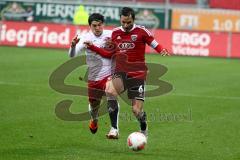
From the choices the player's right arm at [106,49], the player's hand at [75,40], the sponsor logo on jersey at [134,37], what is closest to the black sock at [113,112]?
the player's right arm at [106,49]

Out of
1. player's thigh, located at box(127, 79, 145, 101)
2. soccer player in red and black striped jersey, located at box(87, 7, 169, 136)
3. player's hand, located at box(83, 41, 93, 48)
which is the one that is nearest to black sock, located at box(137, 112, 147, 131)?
soccer player in red and black striped jersey, located at box(87, 7, 169, 136)

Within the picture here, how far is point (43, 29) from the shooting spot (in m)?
36.3

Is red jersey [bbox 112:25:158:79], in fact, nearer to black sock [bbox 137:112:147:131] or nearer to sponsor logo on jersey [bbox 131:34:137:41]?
sponsor logo on jersey [bbox 131:34:137:41]

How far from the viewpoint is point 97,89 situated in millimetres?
12414

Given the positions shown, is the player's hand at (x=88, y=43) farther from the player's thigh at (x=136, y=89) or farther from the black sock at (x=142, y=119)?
the black sock at (x=142, y=119)

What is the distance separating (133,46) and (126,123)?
2.84 metres

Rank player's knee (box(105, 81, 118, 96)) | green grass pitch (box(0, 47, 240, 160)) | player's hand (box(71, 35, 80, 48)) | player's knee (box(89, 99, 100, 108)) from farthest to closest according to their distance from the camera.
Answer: player's knee (box(89, 99, 100, 108)), player's knee (box(105, 81, 118, 96)), player's hand (box(71, 35, 80, 48)), green grass pitch (box(0, 47, 240, 160))

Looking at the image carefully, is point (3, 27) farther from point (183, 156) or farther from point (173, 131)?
point (183, 156)

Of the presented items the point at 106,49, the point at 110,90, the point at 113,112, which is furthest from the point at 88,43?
the point at 113,112

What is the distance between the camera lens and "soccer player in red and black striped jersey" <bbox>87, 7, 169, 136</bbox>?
11.7 m

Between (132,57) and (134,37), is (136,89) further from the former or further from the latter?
(134,37)

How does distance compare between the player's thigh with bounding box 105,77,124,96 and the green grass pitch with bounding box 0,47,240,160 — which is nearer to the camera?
the green grass pitch with bounding box 0,47,240,160

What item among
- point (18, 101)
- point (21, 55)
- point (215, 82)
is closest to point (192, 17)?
point (21, 55)

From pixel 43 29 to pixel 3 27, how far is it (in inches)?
81.4
